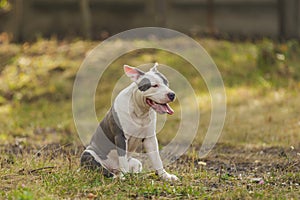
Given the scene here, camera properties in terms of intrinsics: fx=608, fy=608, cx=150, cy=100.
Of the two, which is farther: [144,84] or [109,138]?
[109,138]

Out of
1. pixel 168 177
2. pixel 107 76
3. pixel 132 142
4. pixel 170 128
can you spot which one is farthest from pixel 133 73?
pixel 107 76

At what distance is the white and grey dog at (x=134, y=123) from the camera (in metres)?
5.45

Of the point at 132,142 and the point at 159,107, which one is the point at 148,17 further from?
the point at 159,107

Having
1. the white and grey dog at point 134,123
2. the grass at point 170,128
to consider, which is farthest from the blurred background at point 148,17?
the white and grey dog at point 134,123

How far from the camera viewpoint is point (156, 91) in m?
5.40

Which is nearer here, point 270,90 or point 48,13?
point 270,90

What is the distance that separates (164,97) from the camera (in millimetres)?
5348

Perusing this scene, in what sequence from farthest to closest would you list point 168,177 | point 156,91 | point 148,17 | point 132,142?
point 148,17 < point 132,142 < point 168,177 < point 156,91

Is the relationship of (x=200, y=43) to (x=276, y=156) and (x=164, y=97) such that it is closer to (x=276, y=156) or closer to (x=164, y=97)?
(x=276, y=156)

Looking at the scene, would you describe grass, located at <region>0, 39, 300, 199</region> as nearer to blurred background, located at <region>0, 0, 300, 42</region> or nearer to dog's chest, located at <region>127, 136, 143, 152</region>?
dog's chest, located at <region>127, 136, 143, 152</region>

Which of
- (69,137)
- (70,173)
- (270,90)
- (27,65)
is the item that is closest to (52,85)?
(27,65)

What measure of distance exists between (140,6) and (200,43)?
2323 millimetres

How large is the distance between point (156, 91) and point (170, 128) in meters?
3.89

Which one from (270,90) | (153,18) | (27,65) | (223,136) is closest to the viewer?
(223,136)
